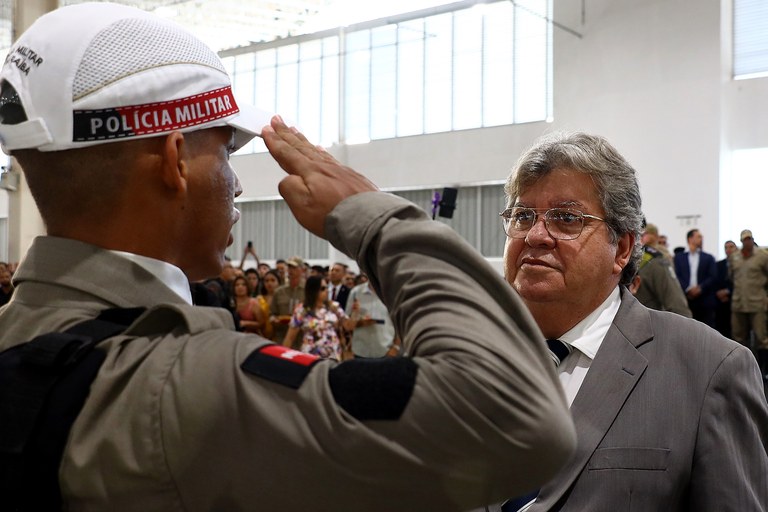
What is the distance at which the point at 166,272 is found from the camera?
123 centimetres

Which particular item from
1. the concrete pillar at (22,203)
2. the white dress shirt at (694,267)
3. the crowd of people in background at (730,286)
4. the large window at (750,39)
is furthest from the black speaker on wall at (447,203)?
the large window at (750,39)

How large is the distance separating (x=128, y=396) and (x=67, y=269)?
9.8 inches

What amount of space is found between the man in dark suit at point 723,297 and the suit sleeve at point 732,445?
12.1 meters

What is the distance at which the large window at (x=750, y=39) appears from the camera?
52.2 ft

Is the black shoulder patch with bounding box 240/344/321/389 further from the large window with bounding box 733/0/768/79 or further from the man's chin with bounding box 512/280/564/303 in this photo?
the large window with bounding box 733/0/768/79

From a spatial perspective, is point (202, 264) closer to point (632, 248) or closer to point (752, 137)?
point (632, 248)

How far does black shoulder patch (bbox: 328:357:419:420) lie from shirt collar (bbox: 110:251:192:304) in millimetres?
339

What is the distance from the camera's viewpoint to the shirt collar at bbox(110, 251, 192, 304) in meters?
1.19

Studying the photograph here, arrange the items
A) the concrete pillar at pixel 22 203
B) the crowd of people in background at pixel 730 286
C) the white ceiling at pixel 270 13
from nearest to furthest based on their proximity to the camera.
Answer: the concrete pillar at pixel 22 203 < the crowd of people in background at pixel 730 286 < the white ceiling at pixel 270 13

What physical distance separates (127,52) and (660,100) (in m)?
16.7

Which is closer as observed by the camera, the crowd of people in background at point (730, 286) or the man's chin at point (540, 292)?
the man's chin at point (540, 292)

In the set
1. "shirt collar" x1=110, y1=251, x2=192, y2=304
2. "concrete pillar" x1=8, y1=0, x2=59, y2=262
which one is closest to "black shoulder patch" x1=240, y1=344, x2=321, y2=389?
"shirt collar" x1=110, y1=251, x2=192, y2=304

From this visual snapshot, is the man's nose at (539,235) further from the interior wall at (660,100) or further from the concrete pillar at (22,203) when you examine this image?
the interior wall at (660,100)

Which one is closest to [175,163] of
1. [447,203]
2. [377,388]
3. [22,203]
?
[377,388]
